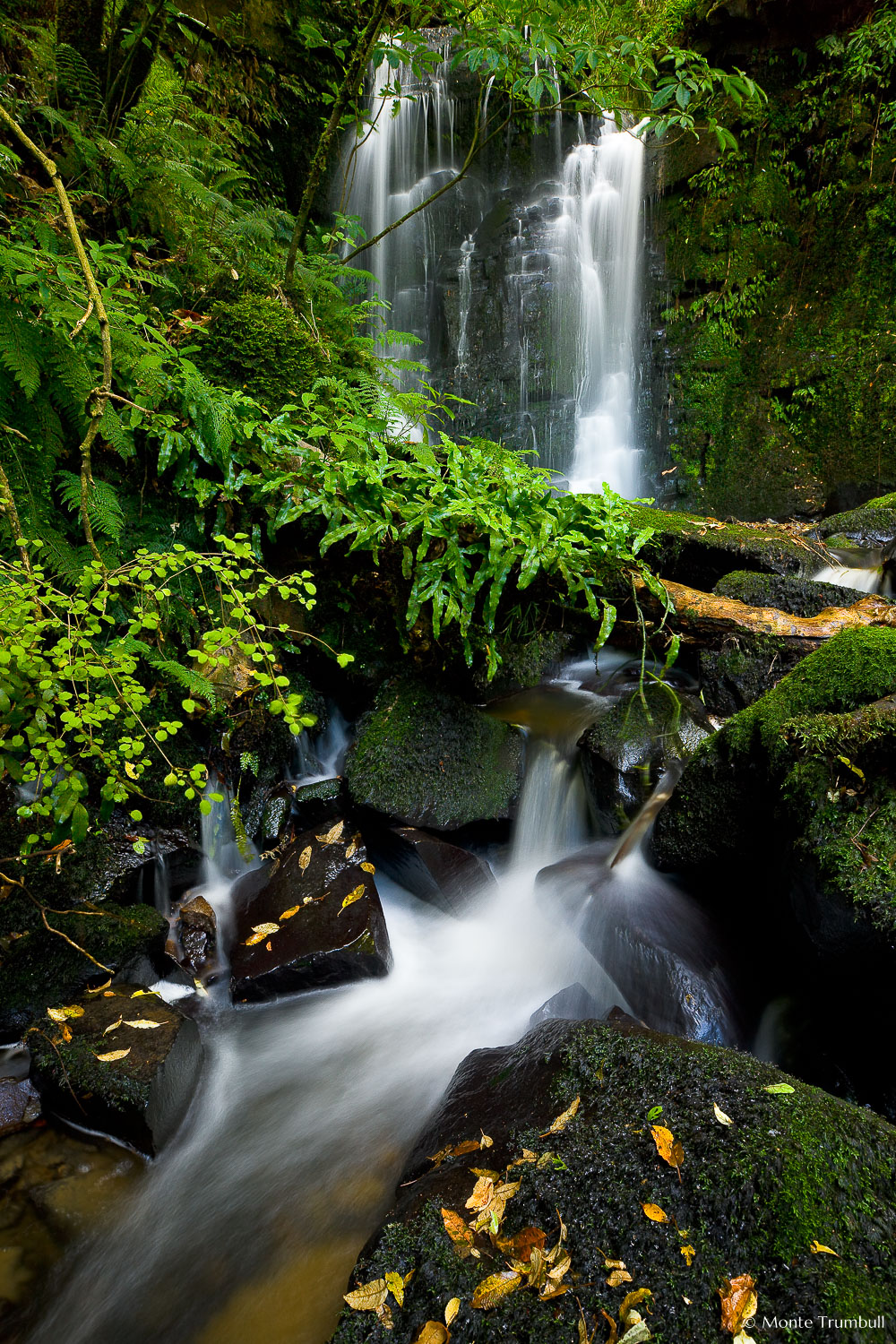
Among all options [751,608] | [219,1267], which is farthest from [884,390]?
[219,1267]

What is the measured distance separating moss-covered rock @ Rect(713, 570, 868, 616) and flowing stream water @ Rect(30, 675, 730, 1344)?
6.29 feet

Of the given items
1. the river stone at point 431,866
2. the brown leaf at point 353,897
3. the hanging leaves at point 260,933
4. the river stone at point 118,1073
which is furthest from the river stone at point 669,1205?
the river stone at point 431,866

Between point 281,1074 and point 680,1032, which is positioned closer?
point 680,1032

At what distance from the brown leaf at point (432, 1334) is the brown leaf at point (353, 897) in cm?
227

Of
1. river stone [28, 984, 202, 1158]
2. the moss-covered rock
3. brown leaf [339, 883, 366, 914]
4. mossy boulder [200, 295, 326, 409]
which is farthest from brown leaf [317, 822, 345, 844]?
the moss-covered rock

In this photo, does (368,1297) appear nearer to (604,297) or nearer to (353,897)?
(353,897)

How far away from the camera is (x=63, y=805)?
8.02 ft

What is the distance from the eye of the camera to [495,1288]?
5.15ft

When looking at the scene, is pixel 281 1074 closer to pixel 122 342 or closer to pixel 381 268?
pixel 122 342

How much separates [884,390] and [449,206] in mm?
7525

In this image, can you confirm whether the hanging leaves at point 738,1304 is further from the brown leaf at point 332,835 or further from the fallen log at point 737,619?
the fallen log at point 737,619

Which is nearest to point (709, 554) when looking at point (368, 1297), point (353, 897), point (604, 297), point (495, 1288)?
point (353, 897)

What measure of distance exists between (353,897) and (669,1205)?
2421mm

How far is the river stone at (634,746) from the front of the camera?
13.7 feet
